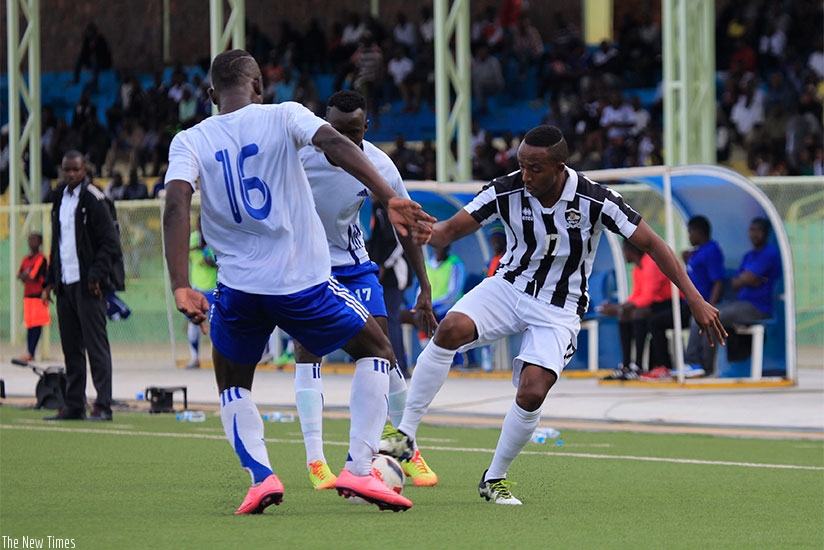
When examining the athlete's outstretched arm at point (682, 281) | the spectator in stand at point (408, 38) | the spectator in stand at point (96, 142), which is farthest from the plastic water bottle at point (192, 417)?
the spectator in stand at point (408, 38)

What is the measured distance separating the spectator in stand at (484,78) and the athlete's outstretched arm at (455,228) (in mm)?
21869

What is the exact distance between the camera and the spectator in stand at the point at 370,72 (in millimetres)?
30000

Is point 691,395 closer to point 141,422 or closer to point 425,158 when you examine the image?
point 141,422

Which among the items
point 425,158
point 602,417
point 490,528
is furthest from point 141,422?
point 425,158

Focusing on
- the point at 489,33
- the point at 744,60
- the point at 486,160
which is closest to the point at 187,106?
the point at 489,33

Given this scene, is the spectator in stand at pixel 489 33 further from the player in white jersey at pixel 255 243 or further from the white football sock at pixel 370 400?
the player in white jersey at pixel 255 243

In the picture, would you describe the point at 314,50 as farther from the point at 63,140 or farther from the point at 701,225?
the point at 701,225

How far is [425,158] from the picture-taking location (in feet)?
85.9

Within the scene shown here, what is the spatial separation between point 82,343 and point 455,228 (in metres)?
5.88

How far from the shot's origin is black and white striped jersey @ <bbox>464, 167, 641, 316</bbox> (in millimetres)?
7910

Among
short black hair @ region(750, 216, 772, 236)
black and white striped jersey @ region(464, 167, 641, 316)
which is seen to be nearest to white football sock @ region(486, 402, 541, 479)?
black and white striped jersey @ region(464, 167, 641, 316)

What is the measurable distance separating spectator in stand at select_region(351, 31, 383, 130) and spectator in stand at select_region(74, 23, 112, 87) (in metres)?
7.80

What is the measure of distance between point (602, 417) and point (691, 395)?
7.70 feet

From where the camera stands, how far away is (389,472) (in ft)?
25.0
